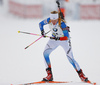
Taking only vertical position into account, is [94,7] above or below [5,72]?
above

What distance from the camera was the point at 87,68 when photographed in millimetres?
7766

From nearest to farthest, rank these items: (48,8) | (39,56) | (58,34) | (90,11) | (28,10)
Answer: (58,34) < (39,56) < (90,11) < (28,10) < (48,8)

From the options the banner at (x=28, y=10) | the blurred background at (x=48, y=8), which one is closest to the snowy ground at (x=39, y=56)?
the blurred background at (x=48, y=8)

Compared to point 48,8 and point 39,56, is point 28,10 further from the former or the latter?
point 39,56

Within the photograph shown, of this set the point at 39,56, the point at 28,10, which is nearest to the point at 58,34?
the point at 39,56

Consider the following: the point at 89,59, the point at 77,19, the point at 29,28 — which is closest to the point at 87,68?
the point at 89,59

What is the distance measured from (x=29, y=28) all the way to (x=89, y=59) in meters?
7.13

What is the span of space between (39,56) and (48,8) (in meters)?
10.0

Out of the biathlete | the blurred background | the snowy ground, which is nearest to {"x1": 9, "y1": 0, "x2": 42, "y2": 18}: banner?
the blurred background

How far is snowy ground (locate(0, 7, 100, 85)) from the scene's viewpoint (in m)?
7.07

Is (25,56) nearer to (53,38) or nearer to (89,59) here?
(89,59)

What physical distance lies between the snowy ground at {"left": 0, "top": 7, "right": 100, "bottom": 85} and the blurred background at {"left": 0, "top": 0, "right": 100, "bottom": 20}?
1.76m

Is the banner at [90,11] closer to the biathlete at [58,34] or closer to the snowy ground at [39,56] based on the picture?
the snowy ground at [39,56]

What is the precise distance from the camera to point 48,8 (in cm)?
1881
